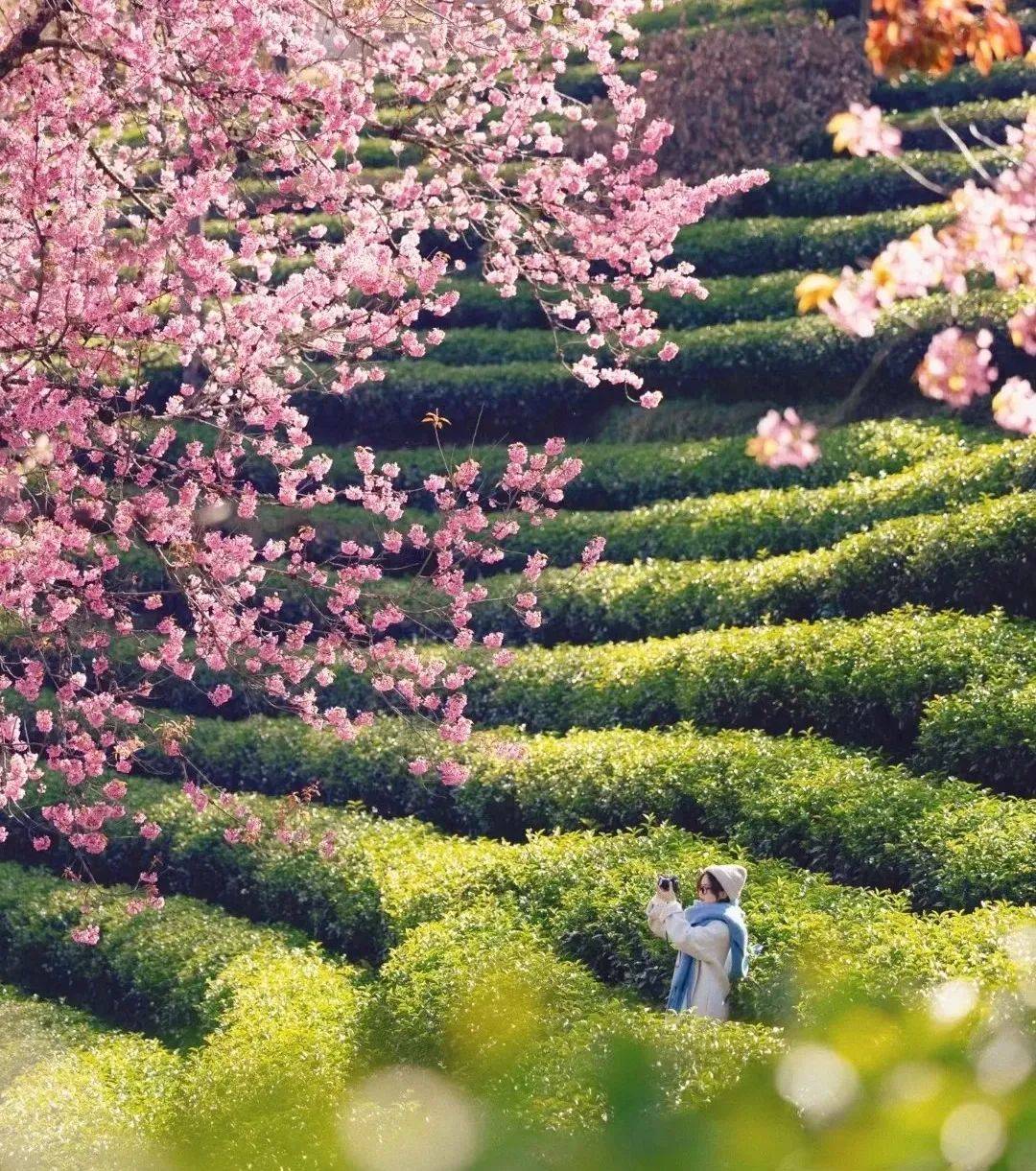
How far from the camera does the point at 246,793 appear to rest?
1298cm

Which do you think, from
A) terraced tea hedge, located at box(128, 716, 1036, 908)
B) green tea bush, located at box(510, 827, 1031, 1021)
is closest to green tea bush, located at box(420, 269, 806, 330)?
terraced tea hedge, located at box(128, 716, 1036, 908)

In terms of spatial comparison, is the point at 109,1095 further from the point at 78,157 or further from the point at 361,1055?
the point at 78,157

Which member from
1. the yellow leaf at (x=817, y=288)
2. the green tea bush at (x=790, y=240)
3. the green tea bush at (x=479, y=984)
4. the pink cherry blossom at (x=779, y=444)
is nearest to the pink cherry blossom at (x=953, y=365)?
the pink cherry blossom at (x=779, y=444)

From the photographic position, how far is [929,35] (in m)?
5.39

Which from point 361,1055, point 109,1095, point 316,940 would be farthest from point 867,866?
point 109,1095

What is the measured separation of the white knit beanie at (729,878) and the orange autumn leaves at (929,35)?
13.7 feet

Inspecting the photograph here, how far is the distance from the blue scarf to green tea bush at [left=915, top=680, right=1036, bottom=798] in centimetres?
247

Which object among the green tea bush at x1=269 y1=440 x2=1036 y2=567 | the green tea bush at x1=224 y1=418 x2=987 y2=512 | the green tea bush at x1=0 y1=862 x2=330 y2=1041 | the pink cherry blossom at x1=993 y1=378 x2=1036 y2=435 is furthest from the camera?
the green tea bush at x1=224 y1=418 x2=987 y2=512

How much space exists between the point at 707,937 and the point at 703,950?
0.23ft

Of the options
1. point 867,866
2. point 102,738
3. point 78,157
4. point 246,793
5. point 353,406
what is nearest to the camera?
point 78,157

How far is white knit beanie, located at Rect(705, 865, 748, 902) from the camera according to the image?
8078mm

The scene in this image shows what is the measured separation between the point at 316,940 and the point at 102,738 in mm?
3003

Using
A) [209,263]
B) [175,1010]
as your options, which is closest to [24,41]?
[209,263]

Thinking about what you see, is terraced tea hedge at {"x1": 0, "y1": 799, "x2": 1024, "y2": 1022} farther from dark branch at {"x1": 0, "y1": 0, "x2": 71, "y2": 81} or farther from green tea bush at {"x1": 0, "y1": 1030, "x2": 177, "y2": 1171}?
dark branch at {"x1": 0, "y1": 0, "x2": 71, "y2": 81}
